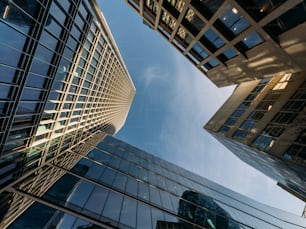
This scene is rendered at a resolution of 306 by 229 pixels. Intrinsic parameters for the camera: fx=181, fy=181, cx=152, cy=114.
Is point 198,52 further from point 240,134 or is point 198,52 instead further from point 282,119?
point 282,119

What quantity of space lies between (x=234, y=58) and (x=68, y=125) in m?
24.4

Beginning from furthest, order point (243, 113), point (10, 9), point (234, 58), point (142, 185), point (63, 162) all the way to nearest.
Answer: point (243, 113)
point (234, 58)
point (142, 185)
point (63, 162)
point (10, 9)

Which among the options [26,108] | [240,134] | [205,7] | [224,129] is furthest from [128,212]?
[224,129]

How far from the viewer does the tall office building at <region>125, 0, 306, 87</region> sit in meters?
13.9

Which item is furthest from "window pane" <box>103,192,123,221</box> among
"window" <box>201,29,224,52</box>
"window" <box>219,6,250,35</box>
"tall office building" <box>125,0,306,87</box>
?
"window" <box>201,29,224,52</box>

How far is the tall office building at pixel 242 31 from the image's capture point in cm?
1392

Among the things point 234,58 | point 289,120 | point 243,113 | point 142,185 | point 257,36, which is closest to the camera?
point 257,36

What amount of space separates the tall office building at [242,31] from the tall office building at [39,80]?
11184mm

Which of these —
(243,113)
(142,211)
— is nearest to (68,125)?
(142,211)

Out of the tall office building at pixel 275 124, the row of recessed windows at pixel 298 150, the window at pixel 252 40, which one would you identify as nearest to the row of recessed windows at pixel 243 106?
the tall office building at pixel 275 124

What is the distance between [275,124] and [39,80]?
2654 centimetres

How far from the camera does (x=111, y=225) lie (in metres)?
11.0

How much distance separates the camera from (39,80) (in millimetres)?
15711

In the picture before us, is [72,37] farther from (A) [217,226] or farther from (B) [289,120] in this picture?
(B) [289,120]
